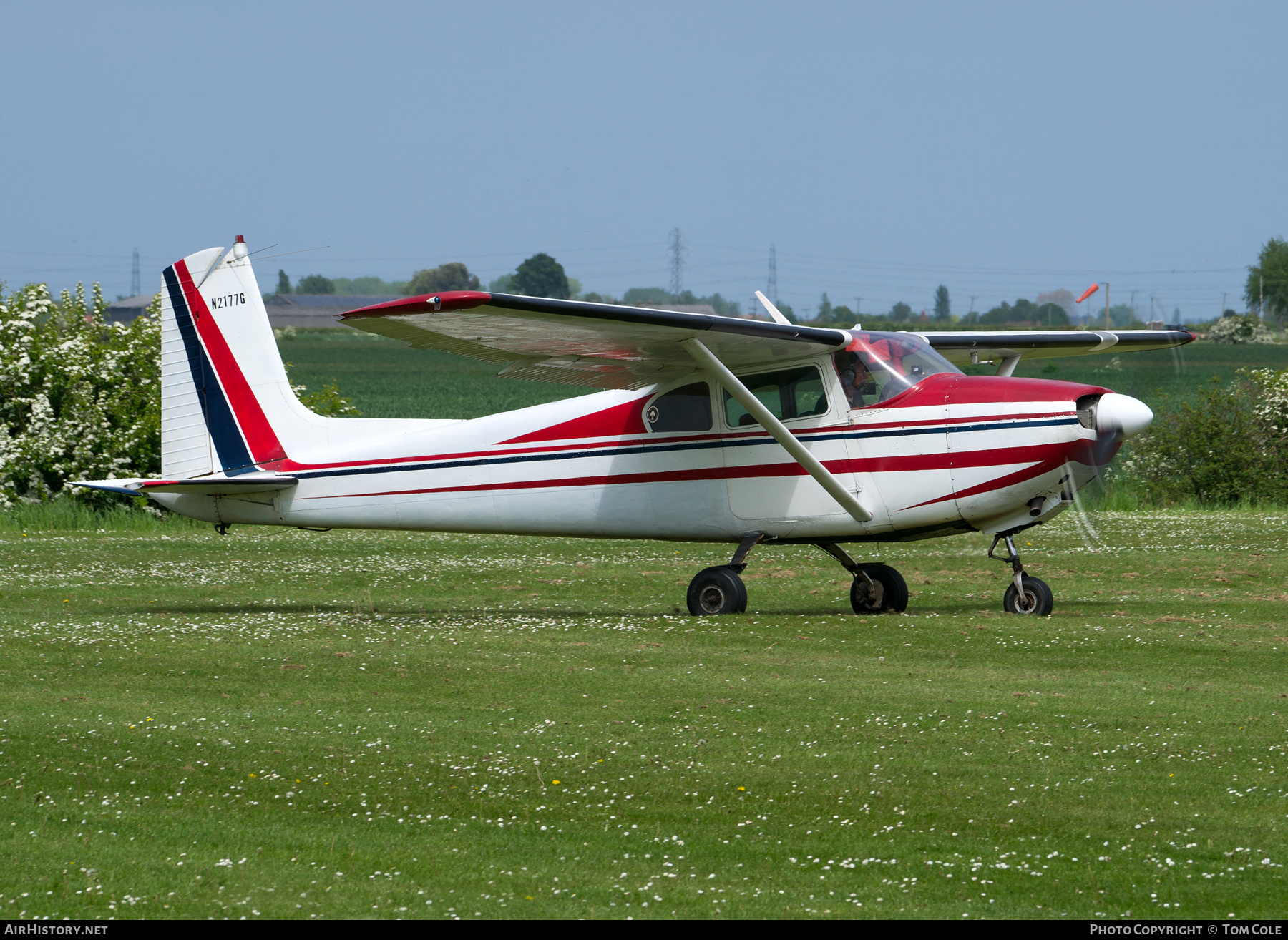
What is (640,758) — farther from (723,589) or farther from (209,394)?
(209,394)

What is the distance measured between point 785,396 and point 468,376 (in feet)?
256

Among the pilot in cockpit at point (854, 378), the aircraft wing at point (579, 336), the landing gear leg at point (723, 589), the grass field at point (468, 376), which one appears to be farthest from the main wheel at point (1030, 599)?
the grass field at point (468, 376)

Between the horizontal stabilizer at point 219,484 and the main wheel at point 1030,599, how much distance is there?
308 inches

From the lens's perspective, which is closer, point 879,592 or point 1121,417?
point 1121,417

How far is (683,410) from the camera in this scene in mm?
14344

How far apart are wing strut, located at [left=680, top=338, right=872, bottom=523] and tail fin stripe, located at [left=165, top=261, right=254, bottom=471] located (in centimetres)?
591

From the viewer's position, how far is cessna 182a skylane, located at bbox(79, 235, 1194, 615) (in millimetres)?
12891

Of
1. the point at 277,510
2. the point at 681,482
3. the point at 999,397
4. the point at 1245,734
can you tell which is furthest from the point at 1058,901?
the point at 277,510

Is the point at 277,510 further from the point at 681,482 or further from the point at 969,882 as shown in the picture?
the point at 969,882

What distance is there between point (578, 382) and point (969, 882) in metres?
10.2

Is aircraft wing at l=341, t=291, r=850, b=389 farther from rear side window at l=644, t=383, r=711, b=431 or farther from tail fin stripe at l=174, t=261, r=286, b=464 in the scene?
tail fin stripe at l=174, t=261, r=286, b=464

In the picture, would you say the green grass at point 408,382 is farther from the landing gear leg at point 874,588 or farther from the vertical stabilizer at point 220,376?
the landing gear leg at point 874,588

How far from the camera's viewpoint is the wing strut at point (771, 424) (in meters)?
13.2

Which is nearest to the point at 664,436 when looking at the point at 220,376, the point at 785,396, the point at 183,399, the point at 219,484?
the point at 785,396
